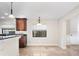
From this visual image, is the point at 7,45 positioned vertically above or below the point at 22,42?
above

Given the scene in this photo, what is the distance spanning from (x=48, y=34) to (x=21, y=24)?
1.91 metres

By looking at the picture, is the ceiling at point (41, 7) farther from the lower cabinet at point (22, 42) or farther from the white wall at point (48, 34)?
the white wall at point (48, 34)

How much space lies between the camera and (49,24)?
8.72 m

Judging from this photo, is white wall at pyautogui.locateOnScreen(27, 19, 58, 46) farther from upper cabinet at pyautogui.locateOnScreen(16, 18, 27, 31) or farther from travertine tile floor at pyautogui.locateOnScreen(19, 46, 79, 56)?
travertine tile floor at pyautogui.locateOnScreen(19, 46, 79, 56)

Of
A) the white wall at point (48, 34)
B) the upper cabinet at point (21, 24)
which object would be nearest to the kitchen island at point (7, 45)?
the upper cabinet at point (21, 24)

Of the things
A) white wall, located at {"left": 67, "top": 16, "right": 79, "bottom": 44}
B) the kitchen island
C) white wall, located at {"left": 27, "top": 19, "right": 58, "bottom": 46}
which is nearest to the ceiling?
the kitchen island

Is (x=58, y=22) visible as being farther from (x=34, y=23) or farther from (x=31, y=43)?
(x=31, y=43)

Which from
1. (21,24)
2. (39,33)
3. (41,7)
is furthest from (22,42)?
(41,7)

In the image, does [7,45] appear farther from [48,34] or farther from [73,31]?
[73,31]

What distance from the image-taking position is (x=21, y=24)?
27.0 feet

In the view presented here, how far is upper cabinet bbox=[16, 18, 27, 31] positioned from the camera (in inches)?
318

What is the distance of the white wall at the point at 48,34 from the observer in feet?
27.7

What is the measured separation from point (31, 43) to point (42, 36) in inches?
34.0

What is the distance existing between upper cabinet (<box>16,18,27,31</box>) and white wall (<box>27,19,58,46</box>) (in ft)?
0.88
